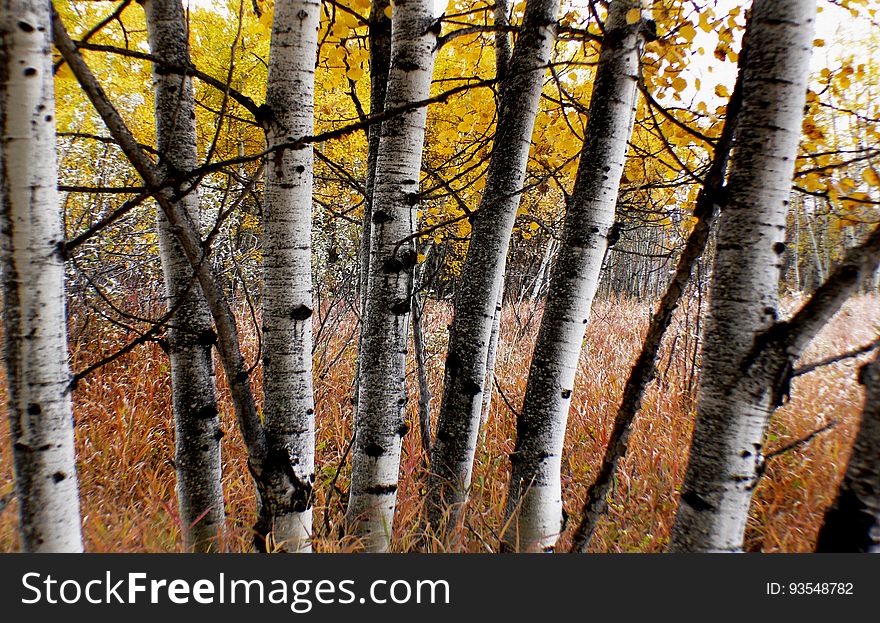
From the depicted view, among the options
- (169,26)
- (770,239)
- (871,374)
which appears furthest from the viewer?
(169,26)

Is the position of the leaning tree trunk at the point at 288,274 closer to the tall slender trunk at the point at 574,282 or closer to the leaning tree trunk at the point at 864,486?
the tall slender trunk at the point at 574,282

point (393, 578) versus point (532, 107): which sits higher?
point (532, 107)

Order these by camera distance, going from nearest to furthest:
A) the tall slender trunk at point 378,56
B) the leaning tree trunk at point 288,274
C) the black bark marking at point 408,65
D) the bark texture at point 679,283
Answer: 1. the bark texture at point 679,283
2. the leaning tree trunk at point 288,274
3. the black bark marking at point 408,65
4. the tall slender trunk at point 378,56

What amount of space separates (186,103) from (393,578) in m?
1.76

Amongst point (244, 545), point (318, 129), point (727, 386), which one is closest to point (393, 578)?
point (244, 545)

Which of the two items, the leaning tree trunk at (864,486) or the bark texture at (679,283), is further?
the bark texture at (679,283)

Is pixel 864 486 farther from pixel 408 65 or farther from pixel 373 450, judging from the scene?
pixel 408 65

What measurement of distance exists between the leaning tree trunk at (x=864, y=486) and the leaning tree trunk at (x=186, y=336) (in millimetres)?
1767

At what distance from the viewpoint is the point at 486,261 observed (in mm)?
2039

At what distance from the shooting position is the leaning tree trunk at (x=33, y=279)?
940 millimetres

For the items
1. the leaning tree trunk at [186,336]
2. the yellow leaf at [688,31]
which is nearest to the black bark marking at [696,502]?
the leaning tree trunk at [186,336]

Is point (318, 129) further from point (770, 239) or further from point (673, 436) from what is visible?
point (770, 239)

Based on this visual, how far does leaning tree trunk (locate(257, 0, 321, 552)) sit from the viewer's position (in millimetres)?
1492

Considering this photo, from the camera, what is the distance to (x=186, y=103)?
5.90ft
